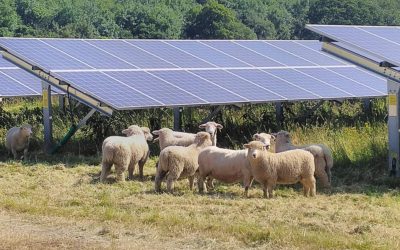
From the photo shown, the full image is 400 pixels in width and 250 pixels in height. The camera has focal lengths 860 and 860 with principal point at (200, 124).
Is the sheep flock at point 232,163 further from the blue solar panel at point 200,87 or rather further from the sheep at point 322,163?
the blue solar panel at point 200,87

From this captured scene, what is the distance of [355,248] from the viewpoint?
1040cm

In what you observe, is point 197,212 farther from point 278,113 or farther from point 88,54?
point 88,54

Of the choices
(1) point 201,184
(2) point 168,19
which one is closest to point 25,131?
(1) point 201,184

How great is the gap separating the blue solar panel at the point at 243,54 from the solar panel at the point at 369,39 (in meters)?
4.63

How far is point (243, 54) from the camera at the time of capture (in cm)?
2522

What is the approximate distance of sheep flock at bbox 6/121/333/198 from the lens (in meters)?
→ 14.4

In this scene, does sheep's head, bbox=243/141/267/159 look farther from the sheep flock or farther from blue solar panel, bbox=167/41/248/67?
blue solar panel, bbox=167/41/248/67

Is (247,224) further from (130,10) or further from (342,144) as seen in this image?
(130,10)

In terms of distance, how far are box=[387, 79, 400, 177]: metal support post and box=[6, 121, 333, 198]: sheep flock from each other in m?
1.36

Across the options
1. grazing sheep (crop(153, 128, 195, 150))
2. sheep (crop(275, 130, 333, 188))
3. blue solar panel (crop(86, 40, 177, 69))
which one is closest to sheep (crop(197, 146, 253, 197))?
sheep (crop(275, 130, 333, 188))

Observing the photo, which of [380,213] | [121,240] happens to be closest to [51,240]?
[121,240]

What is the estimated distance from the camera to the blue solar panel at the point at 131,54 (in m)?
22.0

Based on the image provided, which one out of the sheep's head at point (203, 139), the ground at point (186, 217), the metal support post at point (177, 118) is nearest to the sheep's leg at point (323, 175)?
the ground at point (186, 217)

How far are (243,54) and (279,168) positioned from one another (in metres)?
11.2
